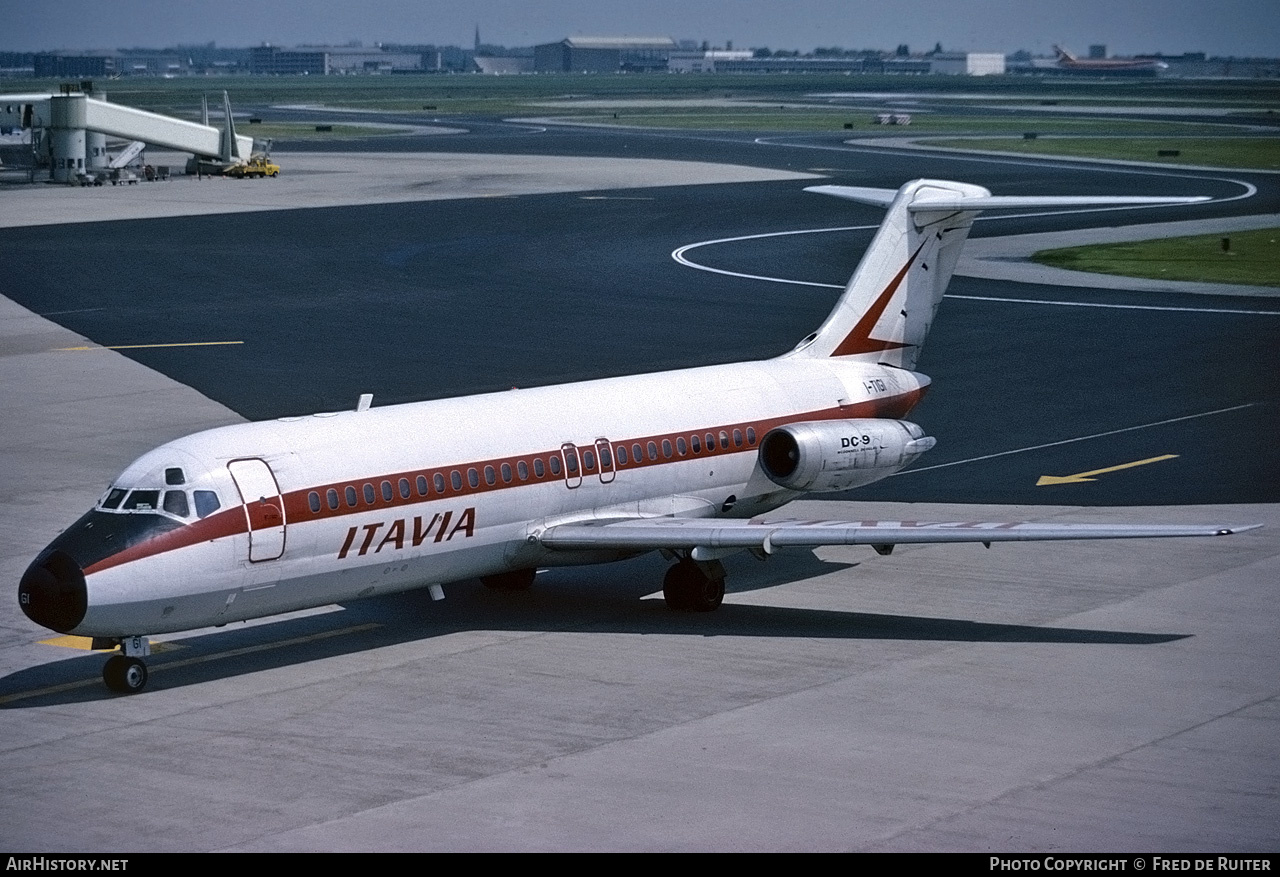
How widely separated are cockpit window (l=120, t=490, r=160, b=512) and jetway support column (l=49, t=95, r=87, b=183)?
262 ft

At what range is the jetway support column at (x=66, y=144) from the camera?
97.2 metres

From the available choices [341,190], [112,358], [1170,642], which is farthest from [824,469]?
[341,190]

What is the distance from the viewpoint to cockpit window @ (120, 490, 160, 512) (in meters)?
21.5

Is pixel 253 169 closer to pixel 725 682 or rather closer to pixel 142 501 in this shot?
pixel 142 501

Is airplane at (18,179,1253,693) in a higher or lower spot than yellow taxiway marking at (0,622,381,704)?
higher

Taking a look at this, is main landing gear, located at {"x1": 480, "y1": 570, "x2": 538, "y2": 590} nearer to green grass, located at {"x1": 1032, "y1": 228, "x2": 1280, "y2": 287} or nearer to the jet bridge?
green grass, located at {"x1": 1032, "y1": 228, "x2": 1280, "y2": 287}

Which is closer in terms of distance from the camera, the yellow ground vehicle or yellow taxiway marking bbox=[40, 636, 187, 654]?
yellow taxiway marking bbox=[40, 636, 187, 654]

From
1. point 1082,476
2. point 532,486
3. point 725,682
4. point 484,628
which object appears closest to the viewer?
point 725,682

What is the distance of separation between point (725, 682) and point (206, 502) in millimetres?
6484

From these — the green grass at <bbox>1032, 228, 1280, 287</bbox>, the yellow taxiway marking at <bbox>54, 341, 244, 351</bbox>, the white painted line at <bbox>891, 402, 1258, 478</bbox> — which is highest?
the green grass at <bbox>1032, 228, 1280, 287</bbox>

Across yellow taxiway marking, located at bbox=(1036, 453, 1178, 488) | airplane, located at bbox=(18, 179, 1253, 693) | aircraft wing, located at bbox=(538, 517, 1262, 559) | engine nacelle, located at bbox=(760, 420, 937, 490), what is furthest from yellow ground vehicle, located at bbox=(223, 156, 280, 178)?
aircraft wing, located at bbox=(538, 517, 1262, 559)

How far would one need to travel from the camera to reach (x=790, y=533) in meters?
24.2

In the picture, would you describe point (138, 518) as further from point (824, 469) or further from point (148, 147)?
point (148, 147)

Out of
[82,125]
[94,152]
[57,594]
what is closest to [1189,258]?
[57,594]
